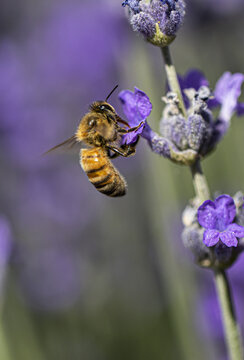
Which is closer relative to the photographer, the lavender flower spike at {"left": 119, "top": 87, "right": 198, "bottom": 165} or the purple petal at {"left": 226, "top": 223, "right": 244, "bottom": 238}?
the purple petal at {"left": 226, "top": 223, "right": 244, "bottom": 238}

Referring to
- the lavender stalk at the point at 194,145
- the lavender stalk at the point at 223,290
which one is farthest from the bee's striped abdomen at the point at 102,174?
the lavender stalk at the point at 223,290

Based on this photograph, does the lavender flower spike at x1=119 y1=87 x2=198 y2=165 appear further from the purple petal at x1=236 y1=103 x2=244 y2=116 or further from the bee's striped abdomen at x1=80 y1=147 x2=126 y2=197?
the purple petal at x1=236 y1=103 x2=244 y2=116

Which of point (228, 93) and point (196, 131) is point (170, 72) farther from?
point (228, 93)

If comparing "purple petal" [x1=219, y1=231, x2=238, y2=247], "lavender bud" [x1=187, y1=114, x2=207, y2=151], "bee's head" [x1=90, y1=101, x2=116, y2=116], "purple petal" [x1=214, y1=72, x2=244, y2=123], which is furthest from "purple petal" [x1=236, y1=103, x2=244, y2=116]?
"purple petal" [x1=219, y1=231, x2=238, y2=247]

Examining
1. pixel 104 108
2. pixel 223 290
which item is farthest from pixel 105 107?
pixel 223 290

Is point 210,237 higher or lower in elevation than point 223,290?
higher

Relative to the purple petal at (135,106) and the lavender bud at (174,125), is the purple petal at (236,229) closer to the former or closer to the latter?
the lavender bud at (174,125)

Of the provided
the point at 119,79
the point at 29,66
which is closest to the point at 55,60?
the point at 29,66
